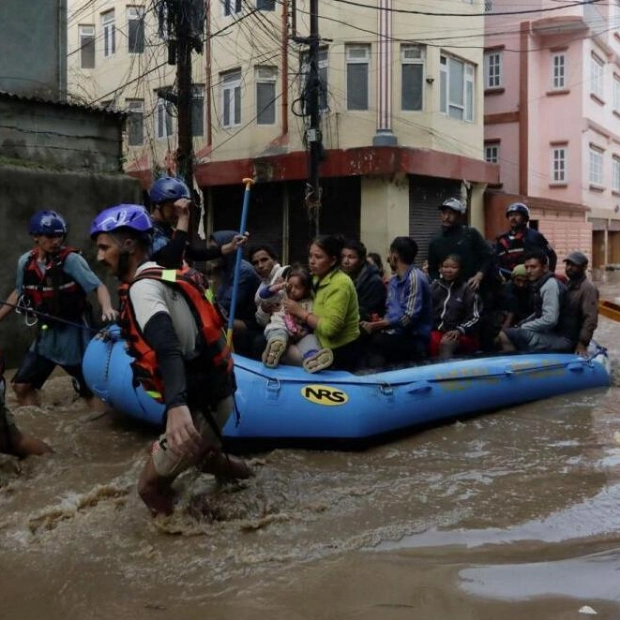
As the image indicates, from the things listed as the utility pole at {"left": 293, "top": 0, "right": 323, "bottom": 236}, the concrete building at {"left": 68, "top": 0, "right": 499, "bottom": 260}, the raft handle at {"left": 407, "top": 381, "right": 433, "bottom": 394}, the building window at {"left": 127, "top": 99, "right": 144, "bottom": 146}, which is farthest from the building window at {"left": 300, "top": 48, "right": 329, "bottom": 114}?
the raft handle at {"left": 407, "top": 381, "right": 433, "bottom": 394}

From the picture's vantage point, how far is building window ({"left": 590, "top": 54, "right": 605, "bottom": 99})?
26.4m

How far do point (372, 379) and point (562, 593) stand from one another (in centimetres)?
253

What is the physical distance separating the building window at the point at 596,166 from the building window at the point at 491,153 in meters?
3.60

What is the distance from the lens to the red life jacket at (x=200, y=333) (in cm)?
345

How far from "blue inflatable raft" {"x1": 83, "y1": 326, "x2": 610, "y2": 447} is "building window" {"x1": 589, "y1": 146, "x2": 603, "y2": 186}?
22.3 metres

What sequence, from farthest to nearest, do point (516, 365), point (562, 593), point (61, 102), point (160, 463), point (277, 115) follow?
point (277, 115) < point (61, 102) < point (516, 365) < point (160, 463) < point (562, 593)

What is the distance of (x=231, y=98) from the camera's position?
2155cm

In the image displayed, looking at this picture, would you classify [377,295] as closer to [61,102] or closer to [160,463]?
[160,463]

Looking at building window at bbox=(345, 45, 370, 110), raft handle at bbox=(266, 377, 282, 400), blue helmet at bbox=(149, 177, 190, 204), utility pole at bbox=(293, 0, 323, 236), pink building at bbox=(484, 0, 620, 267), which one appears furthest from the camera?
pink building at bbox=(484, 0, 620, 267)

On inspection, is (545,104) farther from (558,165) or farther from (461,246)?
(461,246)

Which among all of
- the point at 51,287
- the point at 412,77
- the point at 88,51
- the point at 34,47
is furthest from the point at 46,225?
the point at 88,51

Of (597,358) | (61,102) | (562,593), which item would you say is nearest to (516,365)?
(597,358)

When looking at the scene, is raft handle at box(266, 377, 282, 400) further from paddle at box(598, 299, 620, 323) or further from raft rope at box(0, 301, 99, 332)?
paddle at box(598, 299, 620, 323)

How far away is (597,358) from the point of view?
7.49 meters
